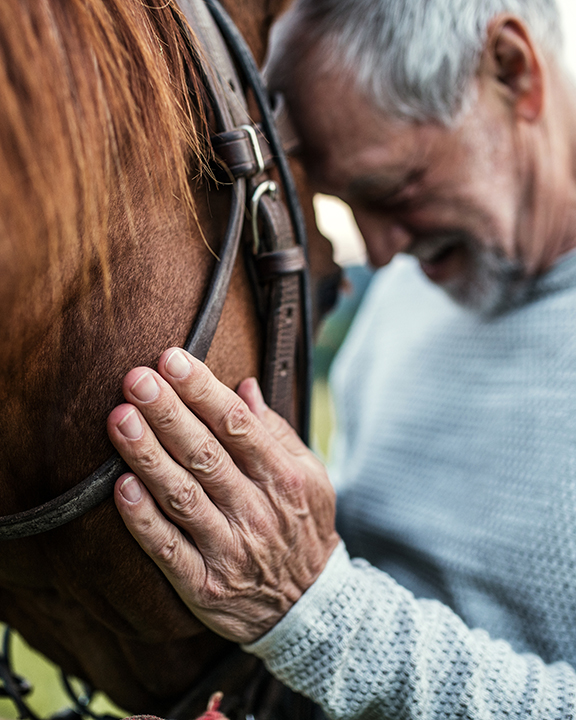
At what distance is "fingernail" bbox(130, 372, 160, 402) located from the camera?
410 mm

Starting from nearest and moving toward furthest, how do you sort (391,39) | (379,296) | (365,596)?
1. (365,596)
2. (391,39)
3. (379,296)

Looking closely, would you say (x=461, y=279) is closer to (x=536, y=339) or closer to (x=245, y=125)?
(x=536, y=339)

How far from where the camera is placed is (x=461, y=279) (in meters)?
0.99

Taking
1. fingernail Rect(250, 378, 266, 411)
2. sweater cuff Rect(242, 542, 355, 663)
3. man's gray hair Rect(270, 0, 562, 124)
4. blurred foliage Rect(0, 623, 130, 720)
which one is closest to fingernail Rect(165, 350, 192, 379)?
fingernail Rect(250, 378, 266, 411)

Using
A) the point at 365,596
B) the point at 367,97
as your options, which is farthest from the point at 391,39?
the point at 365,596

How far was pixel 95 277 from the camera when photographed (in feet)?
1.31

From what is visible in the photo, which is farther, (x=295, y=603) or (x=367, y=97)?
(x=367, y=97)

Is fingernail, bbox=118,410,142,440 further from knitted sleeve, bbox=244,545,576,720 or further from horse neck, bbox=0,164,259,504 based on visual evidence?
knitted sleeve, bbox=244,545,576,720

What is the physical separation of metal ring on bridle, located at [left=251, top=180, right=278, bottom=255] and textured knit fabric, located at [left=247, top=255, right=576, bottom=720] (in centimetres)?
33

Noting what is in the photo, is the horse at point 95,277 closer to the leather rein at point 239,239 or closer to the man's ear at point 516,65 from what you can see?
the leather rein at point 239,239

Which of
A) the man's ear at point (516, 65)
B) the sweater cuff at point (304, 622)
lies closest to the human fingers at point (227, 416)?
the sweater cuff at point (304, 622)

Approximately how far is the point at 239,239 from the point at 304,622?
369mm

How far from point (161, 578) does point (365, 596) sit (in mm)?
204

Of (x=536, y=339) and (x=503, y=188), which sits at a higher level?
(x=503, y=188)
